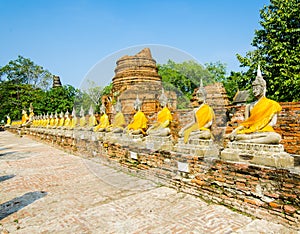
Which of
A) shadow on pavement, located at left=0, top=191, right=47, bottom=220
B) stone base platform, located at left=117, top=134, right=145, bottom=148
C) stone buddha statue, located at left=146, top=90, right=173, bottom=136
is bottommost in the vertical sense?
shadow on pavement, located at left=0, top=191, right=47, bottom=220

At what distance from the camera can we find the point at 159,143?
6.15m

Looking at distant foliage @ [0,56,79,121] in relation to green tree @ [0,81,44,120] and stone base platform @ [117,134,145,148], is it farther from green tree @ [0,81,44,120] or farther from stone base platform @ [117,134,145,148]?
stone base platform @ [117,134,145,148]

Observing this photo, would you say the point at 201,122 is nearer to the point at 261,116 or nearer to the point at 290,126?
the point at 261,116

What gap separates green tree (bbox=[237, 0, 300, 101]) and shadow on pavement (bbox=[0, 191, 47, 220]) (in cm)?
924

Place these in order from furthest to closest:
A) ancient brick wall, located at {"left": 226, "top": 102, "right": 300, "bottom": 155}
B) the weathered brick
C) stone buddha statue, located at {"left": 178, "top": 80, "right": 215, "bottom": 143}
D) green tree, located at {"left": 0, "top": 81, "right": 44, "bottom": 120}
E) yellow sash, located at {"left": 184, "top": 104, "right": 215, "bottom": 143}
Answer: green tree, located at {"left": 0, "top": 81, "right": 44, "bottom": 120}
ancient brick wall, located at {"left": 226, "top": 102, "right": 300, "bottom": 155}
yellow sash, located at {"left": 184, "top": 104, "right": 215, "bottom": 143}
stone buddha statue, located at {"left": 178, "top": 80, "right": 215, "bottom": 143}
the weathered brick

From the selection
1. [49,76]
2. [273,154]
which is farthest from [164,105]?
[49,76]

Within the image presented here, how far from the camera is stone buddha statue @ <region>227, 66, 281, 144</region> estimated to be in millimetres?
3885

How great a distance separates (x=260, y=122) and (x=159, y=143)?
106 inches

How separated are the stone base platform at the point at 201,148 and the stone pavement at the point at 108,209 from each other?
0.86 meters

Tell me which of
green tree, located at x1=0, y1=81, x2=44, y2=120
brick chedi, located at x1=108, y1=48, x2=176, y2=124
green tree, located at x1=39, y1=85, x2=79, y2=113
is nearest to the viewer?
brick chedi, located at x1=108, y1=48, x2=176, y2=124

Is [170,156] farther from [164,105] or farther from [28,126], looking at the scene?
[28,126]

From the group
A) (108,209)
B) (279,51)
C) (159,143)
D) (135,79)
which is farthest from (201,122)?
(135,79)

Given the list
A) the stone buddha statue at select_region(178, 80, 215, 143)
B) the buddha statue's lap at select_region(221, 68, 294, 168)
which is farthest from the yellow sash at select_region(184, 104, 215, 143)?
the buddha statue's lap at select_region(221, 68, 294, 168)

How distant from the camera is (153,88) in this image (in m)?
20.4
